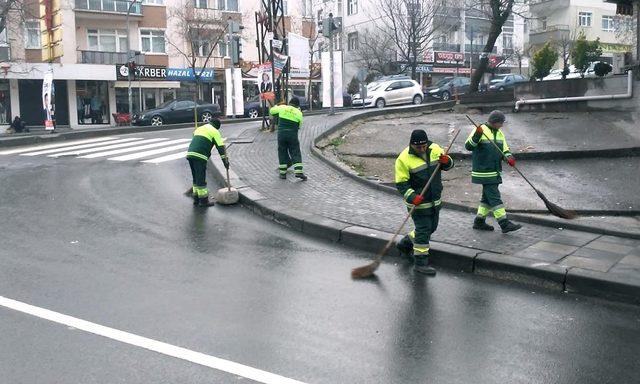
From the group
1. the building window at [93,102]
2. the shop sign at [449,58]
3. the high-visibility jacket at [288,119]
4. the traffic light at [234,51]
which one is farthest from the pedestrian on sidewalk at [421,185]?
the shop sign at [449,58]

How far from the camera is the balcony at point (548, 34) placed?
199 feet

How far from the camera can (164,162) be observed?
613 inches

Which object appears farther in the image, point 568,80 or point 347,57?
point 347,57

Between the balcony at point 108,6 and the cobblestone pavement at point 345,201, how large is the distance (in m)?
30.8

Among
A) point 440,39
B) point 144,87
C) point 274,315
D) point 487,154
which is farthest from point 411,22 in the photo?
point 274,315

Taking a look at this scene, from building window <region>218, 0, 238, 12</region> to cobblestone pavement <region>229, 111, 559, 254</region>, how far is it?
3406cm

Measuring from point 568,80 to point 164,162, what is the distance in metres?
11.3

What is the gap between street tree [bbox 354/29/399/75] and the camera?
52344mm

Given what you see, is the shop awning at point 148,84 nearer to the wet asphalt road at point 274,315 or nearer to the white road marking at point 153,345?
the wet asphalt road at point 274,315

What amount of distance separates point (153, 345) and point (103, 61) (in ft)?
134

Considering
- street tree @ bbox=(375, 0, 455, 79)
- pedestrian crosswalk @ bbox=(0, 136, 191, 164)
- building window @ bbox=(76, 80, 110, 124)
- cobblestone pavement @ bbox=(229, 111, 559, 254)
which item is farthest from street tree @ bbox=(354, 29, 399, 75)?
cobblestone pavement @ bbox=(229, 111, 559, 254)

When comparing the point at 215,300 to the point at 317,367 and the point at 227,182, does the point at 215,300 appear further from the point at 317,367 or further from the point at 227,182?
the point at 227,182

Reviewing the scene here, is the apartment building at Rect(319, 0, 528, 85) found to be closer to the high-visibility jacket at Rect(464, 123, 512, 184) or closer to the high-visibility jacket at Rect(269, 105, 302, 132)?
the high-visibility jacket at Rect(269, 105, 302, 132)

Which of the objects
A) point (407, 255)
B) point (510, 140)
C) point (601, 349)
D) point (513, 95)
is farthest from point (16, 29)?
point (601, 349)
